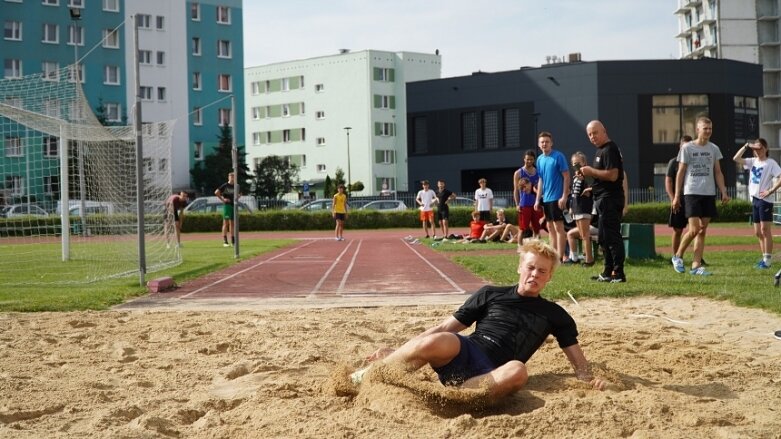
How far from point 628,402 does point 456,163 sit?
57.5m

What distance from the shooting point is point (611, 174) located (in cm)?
1132

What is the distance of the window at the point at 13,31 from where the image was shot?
194ft

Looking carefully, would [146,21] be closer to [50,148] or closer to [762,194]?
[50,148]

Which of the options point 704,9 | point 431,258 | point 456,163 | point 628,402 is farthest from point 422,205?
point 704,9

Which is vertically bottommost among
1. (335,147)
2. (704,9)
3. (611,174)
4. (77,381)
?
(77,381)

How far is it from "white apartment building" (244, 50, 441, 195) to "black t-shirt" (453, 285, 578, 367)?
72541 millimetres

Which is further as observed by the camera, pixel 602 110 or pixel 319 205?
pixel 602 110

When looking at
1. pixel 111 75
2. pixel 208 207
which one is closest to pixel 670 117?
pixel 208 207

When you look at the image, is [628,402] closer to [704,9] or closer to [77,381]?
[77,381]

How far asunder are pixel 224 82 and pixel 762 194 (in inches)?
2396

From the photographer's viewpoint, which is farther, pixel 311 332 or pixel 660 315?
pixel 660 315

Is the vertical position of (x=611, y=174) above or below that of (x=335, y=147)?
below

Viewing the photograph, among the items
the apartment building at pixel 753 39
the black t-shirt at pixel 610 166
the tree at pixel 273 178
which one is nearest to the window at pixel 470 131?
the tree at pixel 273 178

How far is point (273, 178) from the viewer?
70062 mm
